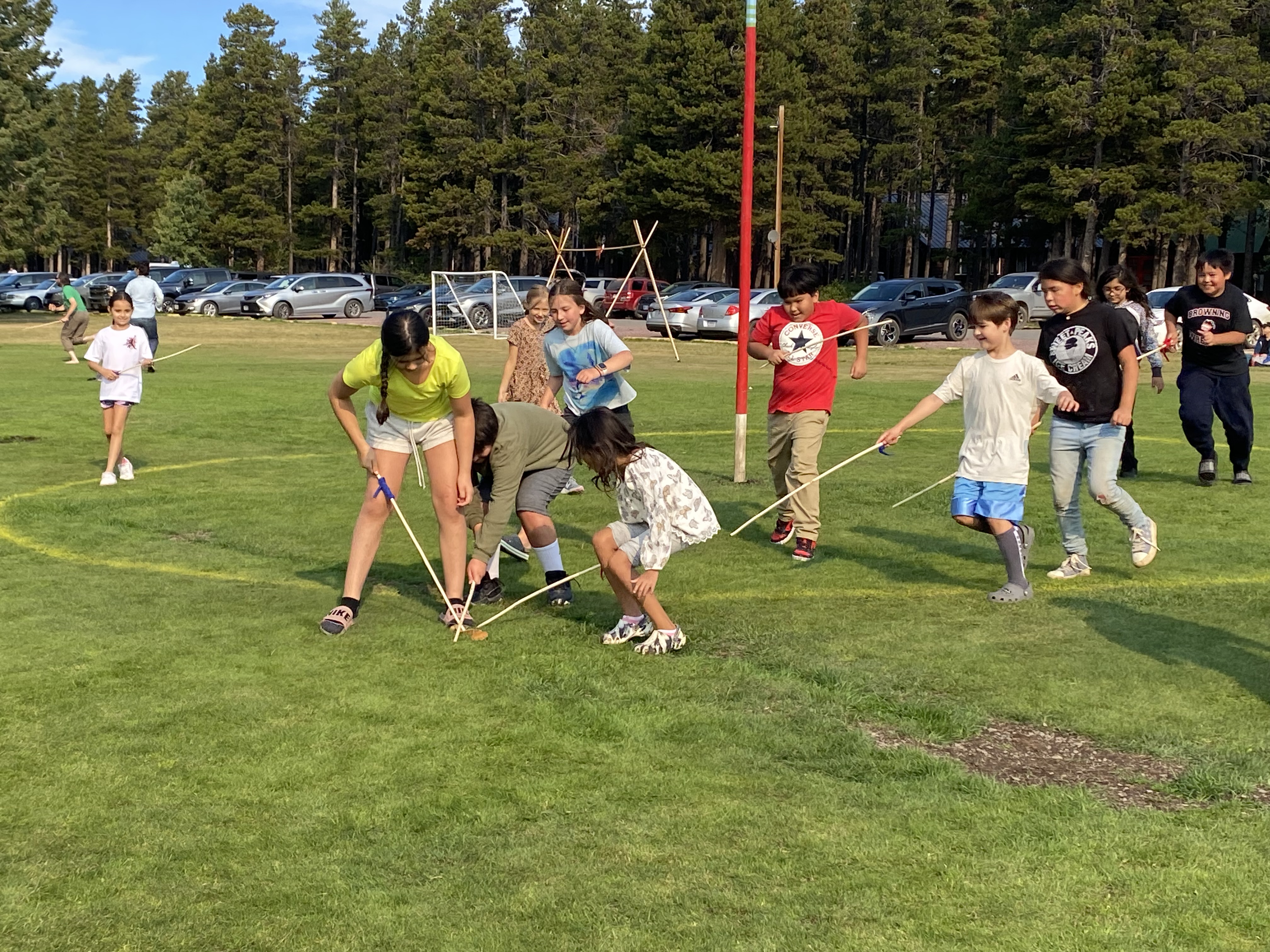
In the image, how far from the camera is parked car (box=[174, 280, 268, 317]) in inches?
1925

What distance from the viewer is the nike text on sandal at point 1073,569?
7.88 meters

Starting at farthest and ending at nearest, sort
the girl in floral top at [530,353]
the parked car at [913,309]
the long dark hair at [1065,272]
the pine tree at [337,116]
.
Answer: the pine tree at [337,116] < the parked car at [913,309] < the girl in floral top at [530,353] < the long dark hair at [1065,272]

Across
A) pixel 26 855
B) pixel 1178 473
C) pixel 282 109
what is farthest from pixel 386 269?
pixel 26 855

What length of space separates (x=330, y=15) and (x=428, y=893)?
89601mm

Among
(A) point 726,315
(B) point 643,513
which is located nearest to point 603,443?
(B) point 643,513

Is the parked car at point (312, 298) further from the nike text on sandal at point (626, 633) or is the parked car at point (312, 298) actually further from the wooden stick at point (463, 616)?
the nike text on sandal at point (626, 633)

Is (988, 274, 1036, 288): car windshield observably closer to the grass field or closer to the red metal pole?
the red metal pole

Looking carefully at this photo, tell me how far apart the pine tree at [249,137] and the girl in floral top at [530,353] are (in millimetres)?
80336

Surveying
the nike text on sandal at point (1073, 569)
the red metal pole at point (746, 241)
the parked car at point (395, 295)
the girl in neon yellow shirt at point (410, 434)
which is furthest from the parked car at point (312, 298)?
the nike text on sandal at point (1073, 569)

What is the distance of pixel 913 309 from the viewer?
112 ft

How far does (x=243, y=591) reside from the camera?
24.9ft

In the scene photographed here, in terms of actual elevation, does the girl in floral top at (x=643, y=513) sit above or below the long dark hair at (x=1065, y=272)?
below

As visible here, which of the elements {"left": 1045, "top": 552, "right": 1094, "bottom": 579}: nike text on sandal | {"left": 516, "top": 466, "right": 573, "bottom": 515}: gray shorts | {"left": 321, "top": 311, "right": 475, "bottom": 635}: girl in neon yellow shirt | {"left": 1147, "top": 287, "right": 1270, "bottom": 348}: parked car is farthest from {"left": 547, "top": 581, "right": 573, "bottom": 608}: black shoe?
{"left": 1147, "top": 287, "right": 1270, "bottom": 348}: parked car

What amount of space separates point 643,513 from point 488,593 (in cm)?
155
